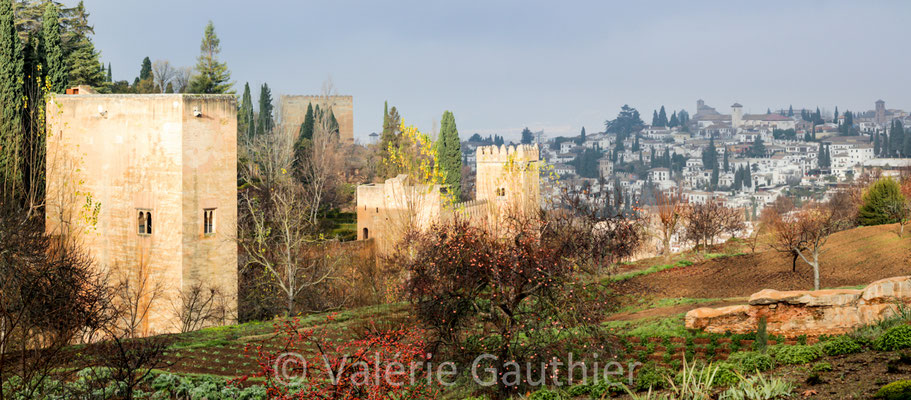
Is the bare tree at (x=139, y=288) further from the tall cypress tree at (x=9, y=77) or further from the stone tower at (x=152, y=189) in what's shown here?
the tall cypress tree at (x=9, y=77)

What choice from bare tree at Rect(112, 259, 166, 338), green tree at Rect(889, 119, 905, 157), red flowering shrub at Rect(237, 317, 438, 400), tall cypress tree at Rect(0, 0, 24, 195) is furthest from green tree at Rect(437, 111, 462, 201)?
green tree at Rect(889, 119, 905, 157)

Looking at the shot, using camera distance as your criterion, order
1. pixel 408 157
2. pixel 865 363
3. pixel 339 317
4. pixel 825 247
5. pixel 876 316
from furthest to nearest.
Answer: pixel 408 157 → pixel 825 247 → pixel 339 317 → pixel 876 316 → pixel 865 363

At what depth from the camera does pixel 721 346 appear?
13.1 metres

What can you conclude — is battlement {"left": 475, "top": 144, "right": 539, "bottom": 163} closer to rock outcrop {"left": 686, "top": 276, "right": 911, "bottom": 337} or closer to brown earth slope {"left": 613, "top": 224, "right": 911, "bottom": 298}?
brown earth slope {"left": 613, "top": 224, "right": 911, "bottom": 298}

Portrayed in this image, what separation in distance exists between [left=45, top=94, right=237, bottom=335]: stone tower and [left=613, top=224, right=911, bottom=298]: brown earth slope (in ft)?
35.5

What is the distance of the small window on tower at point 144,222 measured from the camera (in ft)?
68.7

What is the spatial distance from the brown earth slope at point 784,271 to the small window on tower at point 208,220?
426 inches

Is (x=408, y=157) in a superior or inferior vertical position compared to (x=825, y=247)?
superior

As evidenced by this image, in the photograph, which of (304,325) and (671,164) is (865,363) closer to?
(304,325)

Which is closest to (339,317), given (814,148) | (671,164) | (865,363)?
(865,363)

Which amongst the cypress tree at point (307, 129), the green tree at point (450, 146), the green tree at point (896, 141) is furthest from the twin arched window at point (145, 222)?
the green tree at point (896, 141)

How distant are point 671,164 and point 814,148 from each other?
38740 mm

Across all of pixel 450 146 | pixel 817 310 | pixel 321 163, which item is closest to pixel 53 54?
pixel 321 163

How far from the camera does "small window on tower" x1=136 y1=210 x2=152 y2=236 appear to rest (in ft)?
68.7
